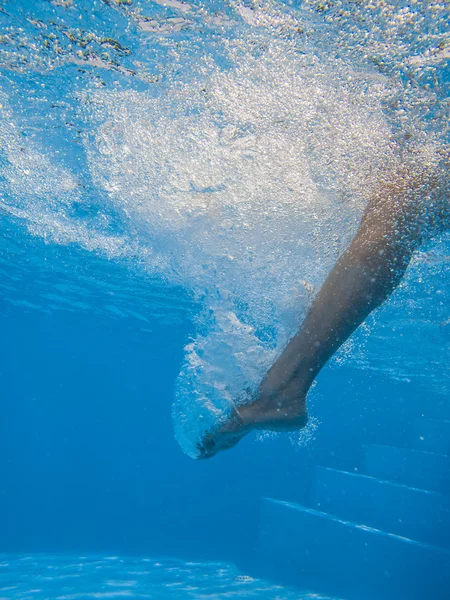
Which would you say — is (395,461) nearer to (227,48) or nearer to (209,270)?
(209,270)

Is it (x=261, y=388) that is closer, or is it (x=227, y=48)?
(x=261, y=388)

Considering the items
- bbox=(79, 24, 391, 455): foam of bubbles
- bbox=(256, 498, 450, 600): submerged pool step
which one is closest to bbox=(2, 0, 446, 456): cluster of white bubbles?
bbox=(79, 24, 391, 455): foam of bubbles

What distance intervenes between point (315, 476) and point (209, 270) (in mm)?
21568

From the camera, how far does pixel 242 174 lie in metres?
9.05

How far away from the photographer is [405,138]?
20.5 ft

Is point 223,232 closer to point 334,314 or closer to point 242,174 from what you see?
point 242,174

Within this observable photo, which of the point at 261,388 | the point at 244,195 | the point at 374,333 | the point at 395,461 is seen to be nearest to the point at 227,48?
the point at 244,195

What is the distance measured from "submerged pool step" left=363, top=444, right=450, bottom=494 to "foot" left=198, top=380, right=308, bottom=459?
88.7 feet

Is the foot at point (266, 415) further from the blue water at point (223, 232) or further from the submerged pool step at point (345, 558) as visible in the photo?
the submerged pool step at point (345, 558)

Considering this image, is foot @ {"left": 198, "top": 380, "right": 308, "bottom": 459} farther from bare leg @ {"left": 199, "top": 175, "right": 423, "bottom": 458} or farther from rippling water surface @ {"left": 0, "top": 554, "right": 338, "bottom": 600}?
rippling water surface @ {"left": 0, "top": 554, "right": 338, "bottom": 600}

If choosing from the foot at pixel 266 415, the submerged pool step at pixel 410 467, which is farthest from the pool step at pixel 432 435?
the foot at pixel 266 415

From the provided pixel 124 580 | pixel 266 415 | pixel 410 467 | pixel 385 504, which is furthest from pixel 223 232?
pixel 410 467

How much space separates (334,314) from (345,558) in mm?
21793

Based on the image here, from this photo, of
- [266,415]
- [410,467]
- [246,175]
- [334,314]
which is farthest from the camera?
[410,467]
